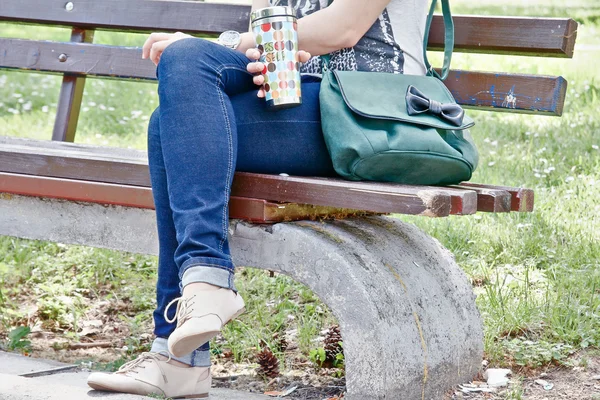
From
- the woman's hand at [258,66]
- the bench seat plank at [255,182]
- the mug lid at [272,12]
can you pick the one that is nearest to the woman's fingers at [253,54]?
the woman's hand at [258,66]

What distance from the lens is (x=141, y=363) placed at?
240cm

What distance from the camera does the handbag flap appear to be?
236 cm

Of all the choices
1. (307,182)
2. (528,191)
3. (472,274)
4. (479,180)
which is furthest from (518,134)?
(307,182)

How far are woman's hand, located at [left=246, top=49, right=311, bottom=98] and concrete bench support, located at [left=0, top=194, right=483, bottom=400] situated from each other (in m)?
0.38

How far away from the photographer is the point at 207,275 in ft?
7.13

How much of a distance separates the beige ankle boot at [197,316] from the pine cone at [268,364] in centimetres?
68

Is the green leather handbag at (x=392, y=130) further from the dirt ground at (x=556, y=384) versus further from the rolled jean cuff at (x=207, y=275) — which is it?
the dirt ground at (x=556, y=384)

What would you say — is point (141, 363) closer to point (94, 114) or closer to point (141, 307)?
point (141, 307)

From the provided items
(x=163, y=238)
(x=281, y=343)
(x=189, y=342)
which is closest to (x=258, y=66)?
(x=163, y=238)

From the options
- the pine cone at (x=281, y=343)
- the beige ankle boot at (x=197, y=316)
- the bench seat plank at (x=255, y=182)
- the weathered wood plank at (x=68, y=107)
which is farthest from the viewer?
the weathered wood plank at (x=68, y=107)

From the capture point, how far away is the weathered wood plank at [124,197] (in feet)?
7.92

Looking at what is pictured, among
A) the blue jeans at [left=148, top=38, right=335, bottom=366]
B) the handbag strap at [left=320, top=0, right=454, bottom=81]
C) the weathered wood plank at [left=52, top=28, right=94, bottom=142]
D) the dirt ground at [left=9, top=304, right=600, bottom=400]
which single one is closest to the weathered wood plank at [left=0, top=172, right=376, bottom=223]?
the blue jeans at [left=148, top=38, right=335, bottom=366]

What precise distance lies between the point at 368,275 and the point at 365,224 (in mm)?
387

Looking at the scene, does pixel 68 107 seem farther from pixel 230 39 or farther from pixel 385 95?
pixel 385 95
